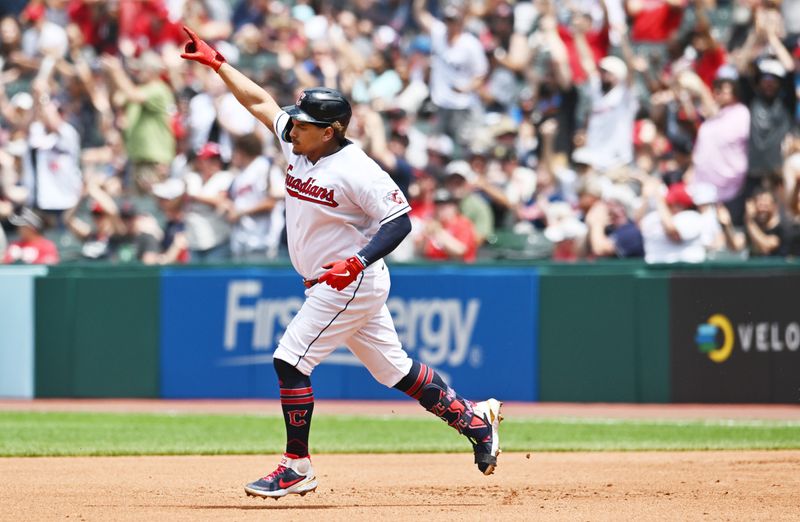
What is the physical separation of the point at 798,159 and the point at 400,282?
3989 mm

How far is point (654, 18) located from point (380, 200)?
31.8 ft

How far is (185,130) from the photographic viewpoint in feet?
55.1

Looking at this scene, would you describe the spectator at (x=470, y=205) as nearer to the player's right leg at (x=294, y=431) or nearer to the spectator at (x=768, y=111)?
the spectator at (x=768, y=111)

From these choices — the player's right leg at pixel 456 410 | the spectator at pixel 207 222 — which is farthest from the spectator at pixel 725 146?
the player's right leg at pixel 456 410

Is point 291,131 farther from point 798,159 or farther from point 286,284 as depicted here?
point 798,159

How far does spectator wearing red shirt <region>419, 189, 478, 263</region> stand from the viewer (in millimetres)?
13984

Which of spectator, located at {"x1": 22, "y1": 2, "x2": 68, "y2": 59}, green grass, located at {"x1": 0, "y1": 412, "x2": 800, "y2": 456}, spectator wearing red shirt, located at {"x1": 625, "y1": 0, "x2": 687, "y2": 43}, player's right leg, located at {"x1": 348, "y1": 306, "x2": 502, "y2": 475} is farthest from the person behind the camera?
spectator, located at {"x1": 22, "y1": 2, "x2": 68, "y2": 59}

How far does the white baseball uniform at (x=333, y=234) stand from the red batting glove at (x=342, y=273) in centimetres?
22

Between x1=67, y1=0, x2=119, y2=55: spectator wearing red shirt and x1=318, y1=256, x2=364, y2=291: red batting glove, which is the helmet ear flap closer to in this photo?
x1=318, y1=256, x2=364, y2=291: red batting glove

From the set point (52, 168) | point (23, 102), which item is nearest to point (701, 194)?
point (52, 168)

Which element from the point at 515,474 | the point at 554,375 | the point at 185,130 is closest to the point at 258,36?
the point at 185,130

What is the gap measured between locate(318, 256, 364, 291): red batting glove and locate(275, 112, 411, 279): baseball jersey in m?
0.28

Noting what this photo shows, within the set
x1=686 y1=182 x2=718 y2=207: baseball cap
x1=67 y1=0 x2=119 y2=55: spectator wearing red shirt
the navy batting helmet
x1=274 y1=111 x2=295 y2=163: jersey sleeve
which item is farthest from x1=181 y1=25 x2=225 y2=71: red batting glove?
x1=67 y1=0 x2=119 y2=55: spectator wearing red shirt

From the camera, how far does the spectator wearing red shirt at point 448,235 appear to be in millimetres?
13984
